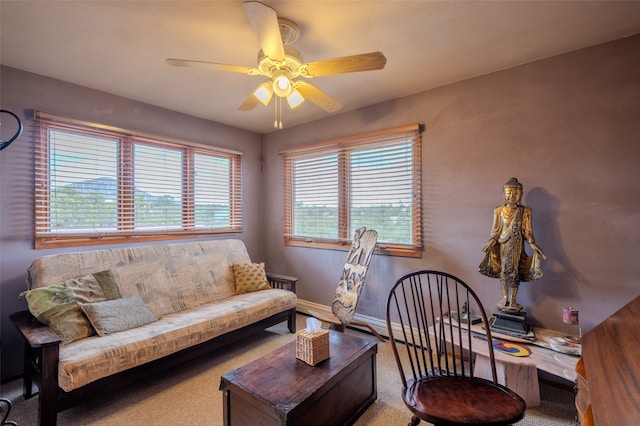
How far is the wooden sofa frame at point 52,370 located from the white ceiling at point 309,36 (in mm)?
1934

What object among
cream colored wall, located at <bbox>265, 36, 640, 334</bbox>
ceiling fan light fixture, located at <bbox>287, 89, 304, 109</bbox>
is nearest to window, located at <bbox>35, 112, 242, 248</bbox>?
ceiling fan light fixture, located at <bbox>287, 89, 304, 109</bbox>

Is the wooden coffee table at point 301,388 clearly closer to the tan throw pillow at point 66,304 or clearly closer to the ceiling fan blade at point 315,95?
the tan throw pillow at point 66,304

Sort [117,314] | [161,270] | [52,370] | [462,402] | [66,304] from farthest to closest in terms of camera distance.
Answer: [161,270]
[117,314]
[66,304]
[52,370]
[462,402]

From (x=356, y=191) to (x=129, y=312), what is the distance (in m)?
2.45

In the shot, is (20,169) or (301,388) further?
(20,169)

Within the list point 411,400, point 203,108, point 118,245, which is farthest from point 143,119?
point 411,400

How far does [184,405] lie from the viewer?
204 centimetres

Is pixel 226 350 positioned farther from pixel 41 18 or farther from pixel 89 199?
pixel 41 18

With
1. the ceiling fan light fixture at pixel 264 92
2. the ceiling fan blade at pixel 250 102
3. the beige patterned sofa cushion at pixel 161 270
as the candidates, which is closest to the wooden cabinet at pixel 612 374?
the ceiling fan light fixture at pixel 264 92

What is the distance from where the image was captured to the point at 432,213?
285 centimetres

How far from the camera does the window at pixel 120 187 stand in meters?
2.54

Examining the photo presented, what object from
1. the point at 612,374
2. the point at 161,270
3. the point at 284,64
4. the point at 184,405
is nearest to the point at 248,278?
the point at 161,270

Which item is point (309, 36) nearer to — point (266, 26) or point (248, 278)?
point (266, 26)

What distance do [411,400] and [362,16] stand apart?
2119 mm
